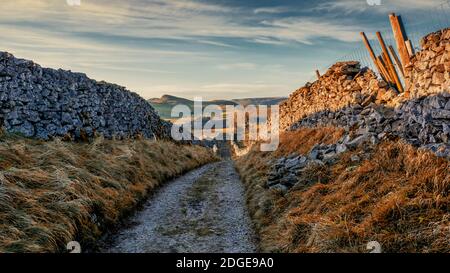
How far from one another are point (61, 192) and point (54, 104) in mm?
9881

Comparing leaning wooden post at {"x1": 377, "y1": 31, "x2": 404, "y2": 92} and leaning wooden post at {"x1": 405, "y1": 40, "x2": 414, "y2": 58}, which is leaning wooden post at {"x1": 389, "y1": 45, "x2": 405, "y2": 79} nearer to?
leaning wooden post at {"x1": 377, "y1": 31, "x2": 404, "y2": 92}

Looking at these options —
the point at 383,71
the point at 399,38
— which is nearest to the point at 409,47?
the point at 399,38

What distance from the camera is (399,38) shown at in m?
12.0

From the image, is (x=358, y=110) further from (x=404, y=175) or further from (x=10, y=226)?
(x=10, y=226)

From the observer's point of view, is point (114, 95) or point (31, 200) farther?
point (114, 95)

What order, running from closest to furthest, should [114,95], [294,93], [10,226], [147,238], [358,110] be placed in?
[10,226], [147,238], [358,110], [114,95], [294,93]

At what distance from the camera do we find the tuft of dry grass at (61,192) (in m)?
8.05

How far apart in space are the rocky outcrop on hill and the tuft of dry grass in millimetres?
1860

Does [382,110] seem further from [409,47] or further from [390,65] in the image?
[409,47]

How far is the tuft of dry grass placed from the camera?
317 inches

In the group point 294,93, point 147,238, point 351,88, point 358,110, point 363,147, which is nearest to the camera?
point 147,238

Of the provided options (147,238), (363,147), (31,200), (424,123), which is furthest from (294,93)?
(31,200)
